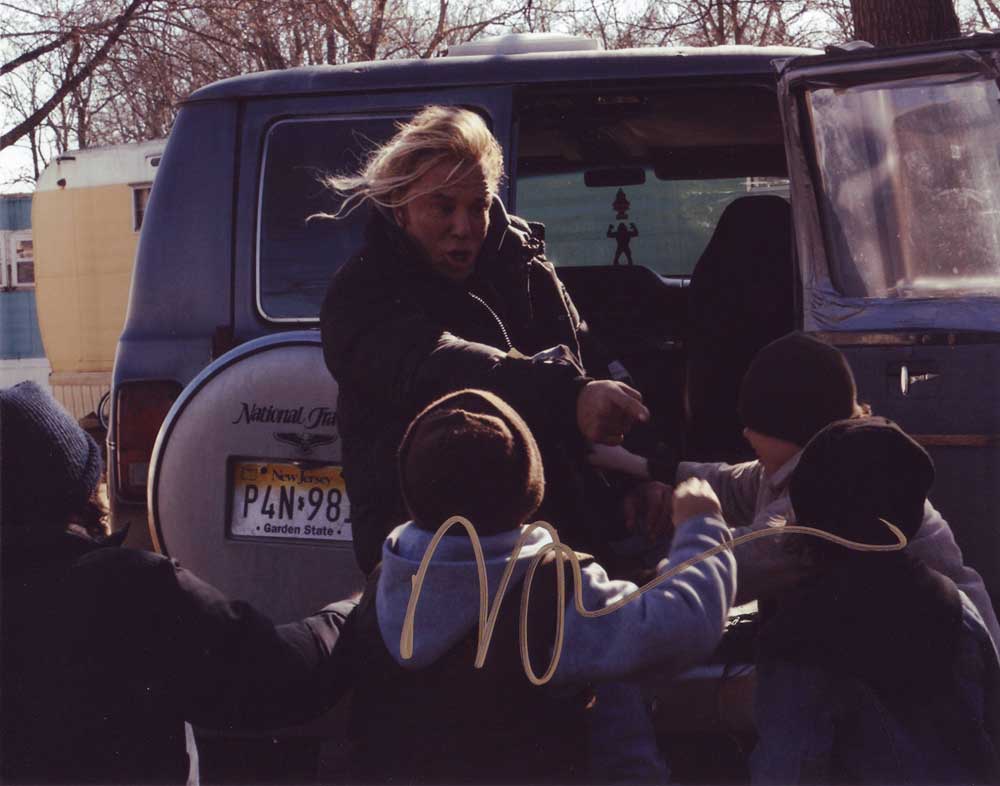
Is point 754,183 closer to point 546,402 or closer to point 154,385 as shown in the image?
point 154,385

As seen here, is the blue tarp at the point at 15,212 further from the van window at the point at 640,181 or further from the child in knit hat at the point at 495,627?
the child in knit hat at the point at 495,627

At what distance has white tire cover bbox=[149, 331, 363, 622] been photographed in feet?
13.0

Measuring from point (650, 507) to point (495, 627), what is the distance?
1.01m

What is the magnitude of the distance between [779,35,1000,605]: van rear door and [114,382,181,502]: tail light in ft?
6.70

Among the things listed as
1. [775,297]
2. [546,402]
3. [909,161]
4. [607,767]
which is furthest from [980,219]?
[607,767]

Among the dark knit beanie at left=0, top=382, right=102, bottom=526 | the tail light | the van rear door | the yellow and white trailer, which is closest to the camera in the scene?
the dark knit beanie at left=0, top=382, right=102, bottom=526

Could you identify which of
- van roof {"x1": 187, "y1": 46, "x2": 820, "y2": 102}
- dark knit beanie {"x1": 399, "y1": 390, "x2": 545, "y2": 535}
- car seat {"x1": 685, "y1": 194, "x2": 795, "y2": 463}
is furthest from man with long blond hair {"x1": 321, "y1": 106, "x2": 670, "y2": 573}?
car seat {"x1": 685, "y1": 194, "x2": 795, "y2": 463}

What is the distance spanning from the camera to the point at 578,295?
6062 mm

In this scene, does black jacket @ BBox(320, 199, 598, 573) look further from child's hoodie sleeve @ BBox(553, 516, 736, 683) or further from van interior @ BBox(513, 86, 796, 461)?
van interior @ BBox(513, 86, 796, 461)

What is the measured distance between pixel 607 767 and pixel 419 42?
641 inches

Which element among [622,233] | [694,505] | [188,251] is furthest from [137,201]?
[694,505]

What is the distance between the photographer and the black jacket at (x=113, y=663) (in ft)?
7.79

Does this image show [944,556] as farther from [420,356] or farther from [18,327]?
[18,327]
